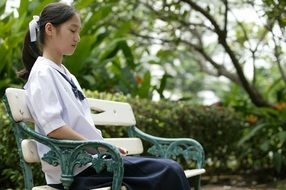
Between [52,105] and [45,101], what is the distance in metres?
0.04

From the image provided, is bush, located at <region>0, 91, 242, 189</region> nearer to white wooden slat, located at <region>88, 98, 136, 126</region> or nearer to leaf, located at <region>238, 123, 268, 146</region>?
leaf, located at <region>238, 123, 268, 146</region>

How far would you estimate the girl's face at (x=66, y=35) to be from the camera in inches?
120

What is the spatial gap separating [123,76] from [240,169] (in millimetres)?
1815

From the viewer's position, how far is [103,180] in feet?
9.45

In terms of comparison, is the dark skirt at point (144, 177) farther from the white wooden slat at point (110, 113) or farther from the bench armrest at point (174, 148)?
the bench armrest at point (174, 148)

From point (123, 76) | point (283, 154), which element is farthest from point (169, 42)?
point (283, 154)

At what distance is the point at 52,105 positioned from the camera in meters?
2.86

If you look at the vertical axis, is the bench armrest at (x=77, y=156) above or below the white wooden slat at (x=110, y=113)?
below

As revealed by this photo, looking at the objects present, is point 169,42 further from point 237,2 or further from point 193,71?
point 193,71

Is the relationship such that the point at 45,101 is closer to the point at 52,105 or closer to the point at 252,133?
the point at 52,105

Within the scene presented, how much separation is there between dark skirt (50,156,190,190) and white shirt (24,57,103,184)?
4.3 inches

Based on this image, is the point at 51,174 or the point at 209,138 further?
the point at 209,138

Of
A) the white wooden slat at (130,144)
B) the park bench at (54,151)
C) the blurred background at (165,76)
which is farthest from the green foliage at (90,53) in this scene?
the park bench at (54,151)

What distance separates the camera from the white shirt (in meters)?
2.86
